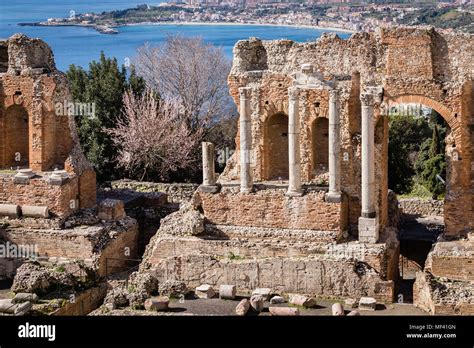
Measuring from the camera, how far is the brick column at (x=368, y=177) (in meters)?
25.3

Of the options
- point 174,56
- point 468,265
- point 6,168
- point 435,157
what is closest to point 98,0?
point 174,56

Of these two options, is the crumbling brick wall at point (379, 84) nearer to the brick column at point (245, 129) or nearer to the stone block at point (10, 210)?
the brick column at point (245, 129)

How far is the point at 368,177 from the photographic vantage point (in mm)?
25469

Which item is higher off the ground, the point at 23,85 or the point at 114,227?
the point at 23,85

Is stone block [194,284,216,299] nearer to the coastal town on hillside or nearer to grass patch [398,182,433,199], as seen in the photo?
grass patch [398,182,433,199]

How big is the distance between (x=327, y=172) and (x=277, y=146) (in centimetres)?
182

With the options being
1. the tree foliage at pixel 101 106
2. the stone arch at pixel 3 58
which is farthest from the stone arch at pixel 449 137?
the tree foliage at pixel 101 106

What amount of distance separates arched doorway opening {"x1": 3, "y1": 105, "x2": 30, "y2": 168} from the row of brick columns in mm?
6313

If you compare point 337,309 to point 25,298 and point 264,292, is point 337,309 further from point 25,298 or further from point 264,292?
point 25,298

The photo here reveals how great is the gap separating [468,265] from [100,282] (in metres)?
9.24

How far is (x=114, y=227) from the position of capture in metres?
27.9

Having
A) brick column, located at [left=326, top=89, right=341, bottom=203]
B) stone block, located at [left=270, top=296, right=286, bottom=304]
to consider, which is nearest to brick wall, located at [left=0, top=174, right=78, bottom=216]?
stone block, located at [left=270, top=296, right=286, bottom=304]

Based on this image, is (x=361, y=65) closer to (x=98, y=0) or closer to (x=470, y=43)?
(x=470, y=43)

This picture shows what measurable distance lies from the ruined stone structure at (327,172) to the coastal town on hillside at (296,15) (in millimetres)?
12360
